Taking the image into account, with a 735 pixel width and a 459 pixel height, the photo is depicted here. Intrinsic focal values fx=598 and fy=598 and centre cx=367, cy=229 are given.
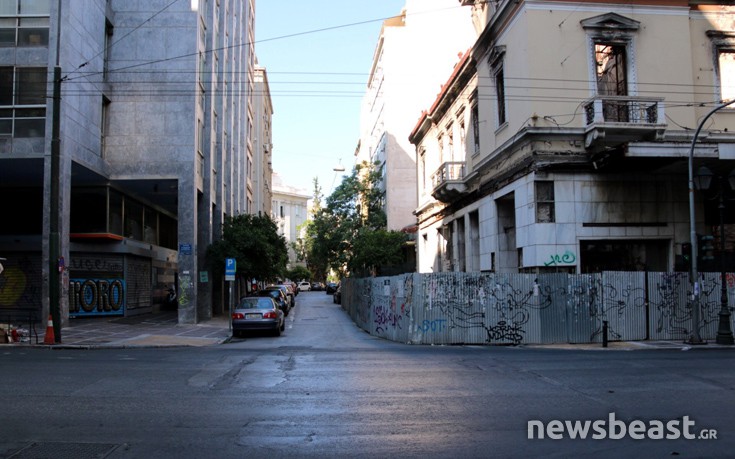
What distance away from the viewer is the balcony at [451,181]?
2888 centimetres

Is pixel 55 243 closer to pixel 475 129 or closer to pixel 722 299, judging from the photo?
pixel 475 129

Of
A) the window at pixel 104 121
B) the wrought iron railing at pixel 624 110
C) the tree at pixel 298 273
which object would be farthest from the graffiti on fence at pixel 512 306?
the tree at pixel 298 273

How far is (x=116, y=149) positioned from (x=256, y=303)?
38.0 feet

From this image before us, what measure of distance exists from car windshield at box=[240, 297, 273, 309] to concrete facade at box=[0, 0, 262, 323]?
577 centimetres

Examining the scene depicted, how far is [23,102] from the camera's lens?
78.9 ft

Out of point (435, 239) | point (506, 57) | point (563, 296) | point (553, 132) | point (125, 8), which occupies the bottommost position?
point (563, 296)

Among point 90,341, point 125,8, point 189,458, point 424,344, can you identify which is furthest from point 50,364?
point 125,8

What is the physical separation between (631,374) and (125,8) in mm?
27634

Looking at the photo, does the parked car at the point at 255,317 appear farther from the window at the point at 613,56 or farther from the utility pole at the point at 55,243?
the window at the point at 613,56

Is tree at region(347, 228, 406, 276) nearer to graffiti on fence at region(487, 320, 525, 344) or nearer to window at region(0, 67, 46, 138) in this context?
graffiti on fence at region(487, 320, 525, 344)

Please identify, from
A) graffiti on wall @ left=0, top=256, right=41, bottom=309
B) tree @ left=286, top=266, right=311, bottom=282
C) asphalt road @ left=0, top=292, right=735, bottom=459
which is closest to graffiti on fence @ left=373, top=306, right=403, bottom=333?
asphalt road @ left=0, top=292, right=735, bottom=459

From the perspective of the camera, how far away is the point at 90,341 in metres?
19.8

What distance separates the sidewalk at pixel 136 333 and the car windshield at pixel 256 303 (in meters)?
1.35

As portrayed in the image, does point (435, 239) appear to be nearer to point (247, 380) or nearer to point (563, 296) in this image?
point (563, 296)
